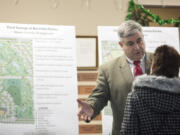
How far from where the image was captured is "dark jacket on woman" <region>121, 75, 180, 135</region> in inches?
68.7

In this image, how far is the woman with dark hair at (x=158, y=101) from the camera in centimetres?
175

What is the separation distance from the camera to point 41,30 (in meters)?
3.11

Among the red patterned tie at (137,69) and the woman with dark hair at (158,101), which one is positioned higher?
the red patterned tie at (137,69)

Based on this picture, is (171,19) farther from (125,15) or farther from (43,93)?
(43,93)

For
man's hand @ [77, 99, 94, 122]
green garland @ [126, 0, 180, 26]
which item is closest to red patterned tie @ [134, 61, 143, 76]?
man's hand @ [77, 99, 94, 122]

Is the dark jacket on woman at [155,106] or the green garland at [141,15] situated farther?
the green garland at [141,15]

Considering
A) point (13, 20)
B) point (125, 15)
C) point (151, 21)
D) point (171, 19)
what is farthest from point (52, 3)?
point (171, 19)

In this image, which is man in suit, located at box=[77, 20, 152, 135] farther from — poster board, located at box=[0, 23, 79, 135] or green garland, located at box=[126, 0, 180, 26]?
green garland, located at box=[126, 0, 180, 26]

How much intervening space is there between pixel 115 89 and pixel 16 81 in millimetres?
1063

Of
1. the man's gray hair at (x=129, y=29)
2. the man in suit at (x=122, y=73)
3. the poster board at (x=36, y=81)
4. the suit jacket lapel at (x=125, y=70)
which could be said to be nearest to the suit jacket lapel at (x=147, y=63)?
the man in suit at (x=122, y=73)

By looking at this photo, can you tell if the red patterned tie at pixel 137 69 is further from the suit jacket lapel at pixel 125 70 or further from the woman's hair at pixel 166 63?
the woman's hair at pixel 166 63

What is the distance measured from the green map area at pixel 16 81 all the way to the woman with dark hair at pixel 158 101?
1.44 metres

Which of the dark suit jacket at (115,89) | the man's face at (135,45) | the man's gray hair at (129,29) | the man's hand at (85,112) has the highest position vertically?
the man's gray hair at (129,29)

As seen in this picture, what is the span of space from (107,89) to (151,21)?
143cm
